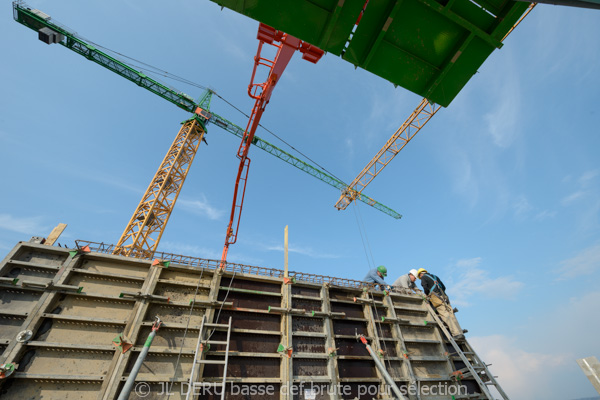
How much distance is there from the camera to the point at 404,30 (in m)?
3.84

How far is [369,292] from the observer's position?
473 inches

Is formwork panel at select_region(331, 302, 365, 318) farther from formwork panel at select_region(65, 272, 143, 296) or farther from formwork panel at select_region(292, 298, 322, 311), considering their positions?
formwork panel at select_region(65, 272, 143, 296)

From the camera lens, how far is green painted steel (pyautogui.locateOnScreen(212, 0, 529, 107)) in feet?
12.0

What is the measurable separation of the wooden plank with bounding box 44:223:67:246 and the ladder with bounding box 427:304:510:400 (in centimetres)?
1622

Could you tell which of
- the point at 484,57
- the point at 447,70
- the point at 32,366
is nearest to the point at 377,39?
the point at 447,70

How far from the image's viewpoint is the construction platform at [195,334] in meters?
7.30

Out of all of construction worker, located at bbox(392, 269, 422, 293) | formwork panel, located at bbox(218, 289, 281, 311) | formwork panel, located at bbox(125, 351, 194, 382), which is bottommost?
formwork panel, located at bbox(125, 351, 194, 382)

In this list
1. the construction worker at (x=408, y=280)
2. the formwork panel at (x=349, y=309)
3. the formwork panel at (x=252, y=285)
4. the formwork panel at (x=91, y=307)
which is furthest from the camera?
the construction worker at (x=408, y=280)

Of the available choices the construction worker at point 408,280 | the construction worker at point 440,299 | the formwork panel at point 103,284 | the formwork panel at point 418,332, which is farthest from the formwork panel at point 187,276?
the construction worker at point 440,299

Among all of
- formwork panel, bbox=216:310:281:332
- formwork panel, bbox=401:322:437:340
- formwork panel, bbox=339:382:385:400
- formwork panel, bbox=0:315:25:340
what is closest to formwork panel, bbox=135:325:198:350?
formwork panel, bbox=216:310:281:332

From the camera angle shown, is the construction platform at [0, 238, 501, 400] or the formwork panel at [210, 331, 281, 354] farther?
the formwork panel at [210, 331, 281, 354]

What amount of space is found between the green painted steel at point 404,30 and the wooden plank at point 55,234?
10409mm

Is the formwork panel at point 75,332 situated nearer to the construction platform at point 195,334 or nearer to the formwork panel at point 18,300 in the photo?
the construction platform at point 195,334

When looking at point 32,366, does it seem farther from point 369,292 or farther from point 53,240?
point 369,292
